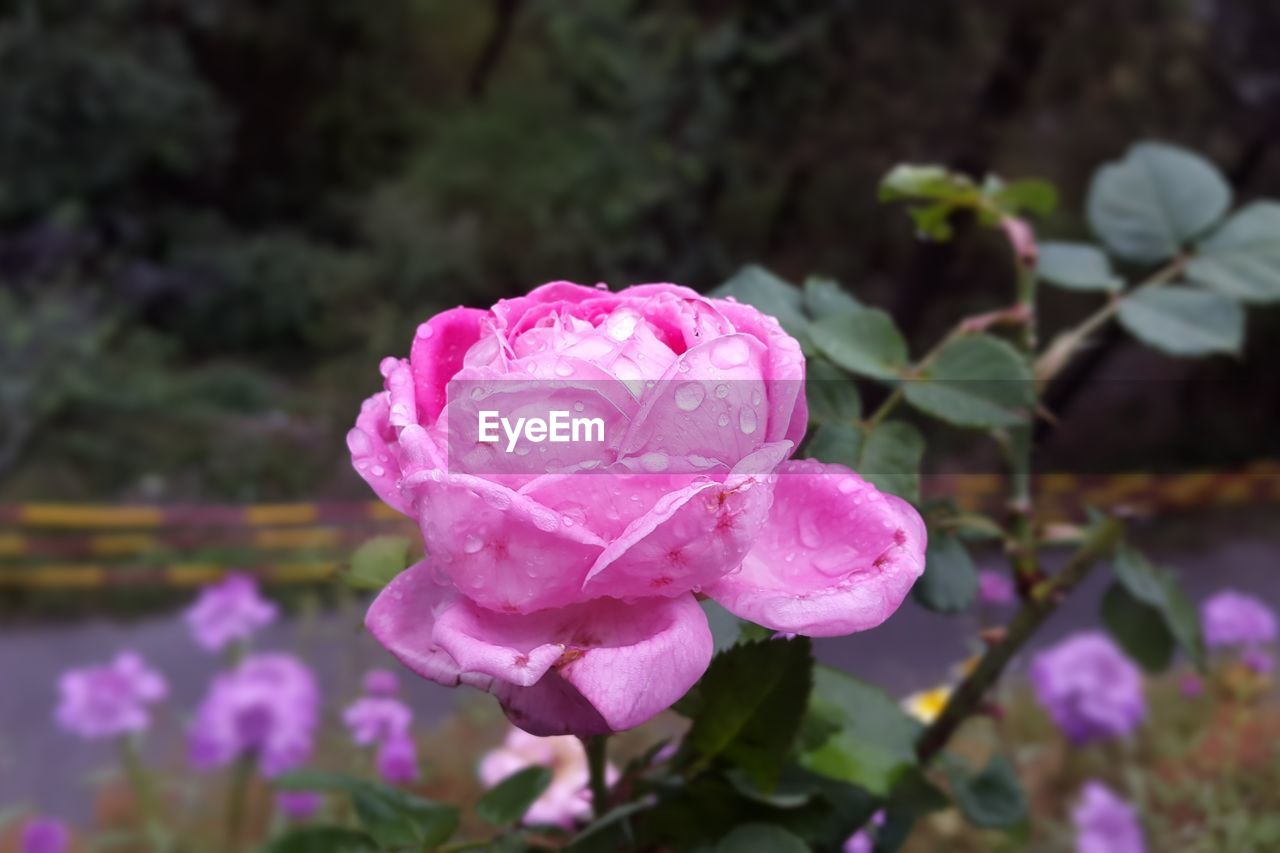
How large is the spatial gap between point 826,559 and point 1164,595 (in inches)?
9.8

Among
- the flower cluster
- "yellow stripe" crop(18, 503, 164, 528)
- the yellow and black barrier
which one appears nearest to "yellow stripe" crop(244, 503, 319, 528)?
the yellow and black barrier

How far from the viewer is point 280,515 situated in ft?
9.62

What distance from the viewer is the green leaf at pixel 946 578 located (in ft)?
1.09

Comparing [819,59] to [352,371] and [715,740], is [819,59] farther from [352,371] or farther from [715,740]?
[715,740]

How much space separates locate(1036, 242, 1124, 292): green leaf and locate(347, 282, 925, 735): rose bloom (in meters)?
0.27

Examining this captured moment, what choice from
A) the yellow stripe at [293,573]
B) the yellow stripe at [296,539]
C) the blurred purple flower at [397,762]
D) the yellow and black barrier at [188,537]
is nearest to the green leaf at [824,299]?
the blurred purple flower at [397,762]

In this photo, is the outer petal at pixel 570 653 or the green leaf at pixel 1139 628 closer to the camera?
the outer petal at pixel 570 653

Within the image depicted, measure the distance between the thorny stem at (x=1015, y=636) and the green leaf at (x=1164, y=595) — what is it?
0.06ft

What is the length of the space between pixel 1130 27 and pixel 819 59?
0.69 meters

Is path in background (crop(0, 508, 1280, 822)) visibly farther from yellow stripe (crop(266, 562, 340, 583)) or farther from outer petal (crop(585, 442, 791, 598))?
outer petal (crop(585, 442, 791, 598))

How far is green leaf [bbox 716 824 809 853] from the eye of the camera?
0.29 m

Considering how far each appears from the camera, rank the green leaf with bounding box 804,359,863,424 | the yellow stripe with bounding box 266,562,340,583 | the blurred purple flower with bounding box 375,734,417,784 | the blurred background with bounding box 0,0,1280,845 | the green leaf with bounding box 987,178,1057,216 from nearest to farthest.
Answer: the green leaf with bounding box 804,359,863,424, the green leaf with bounding box 987,178,1057,216, the blurred purple flower with bounding box 375,734,417,784, the blurred background with bounding box 0,0,1280,845, the yellow stripe with bounding box 266,562,340,583

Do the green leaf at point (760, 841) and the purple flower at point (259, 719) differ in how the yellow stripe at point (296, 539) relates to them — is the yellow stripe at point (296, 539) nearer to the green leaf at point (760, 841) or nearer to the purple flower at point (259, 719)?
the purple flower at point (259, 719)

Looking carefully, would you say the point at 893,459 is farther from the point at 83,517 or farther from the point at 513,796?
the point at 83,517
